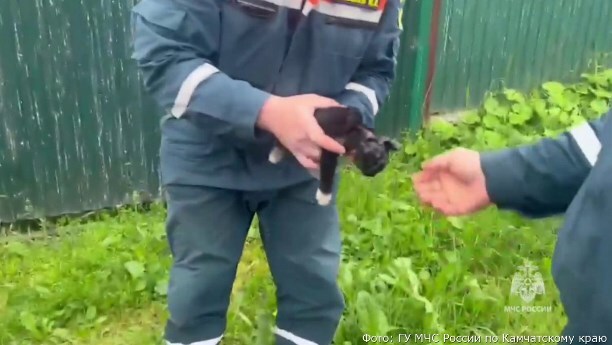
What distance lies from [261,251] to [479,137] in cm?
143

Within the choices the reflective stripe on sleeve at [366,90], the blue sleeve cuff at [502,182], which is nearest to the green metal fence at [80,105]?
the reflective stripe on sleeve at [366,90]

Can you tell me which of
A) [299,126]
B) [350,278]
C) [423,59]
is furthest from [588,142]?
[423,59]

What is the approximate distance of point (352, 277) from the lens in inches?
117

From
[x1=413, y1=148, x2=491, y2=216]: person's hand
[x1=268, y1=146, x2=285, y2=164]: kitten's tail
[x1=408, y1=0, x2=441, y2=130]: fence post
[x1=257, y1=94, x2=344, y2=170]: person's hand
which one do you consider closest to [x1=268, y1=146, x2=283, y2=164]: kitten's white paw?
[x1=268, y1=146, x2=285, y2=164]: kitten's tail

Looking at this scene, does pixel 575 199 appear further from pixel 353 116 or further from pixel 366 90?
pixel 366 90

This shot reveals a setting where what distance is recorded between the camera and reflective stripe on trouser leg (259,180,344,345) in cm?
227

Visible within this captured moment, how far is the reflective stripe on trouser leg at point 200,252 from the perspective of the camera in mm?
2188

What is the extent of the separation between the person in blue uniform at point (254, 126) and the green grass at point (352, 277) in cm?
45

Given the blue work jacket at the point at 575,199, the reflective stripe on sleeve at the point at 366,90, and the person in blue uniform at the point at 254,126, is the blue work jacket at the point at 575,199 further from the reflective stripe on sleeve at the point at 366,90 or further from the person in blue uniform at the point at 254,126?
the reflective stripe on sleeve at the point at 366,90

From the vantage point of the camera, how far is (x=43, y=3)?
3.12 m

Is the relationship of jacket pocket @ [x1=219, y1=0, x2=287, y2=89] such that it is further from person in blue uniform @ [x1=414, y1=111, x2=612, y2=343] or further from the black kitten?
person in blue uniform @ [x1=414, y1=111, x2=612, y2=343]

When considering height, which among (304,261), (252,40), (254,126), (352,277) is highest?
(252,40)

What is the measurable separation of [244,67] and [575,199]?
93cm

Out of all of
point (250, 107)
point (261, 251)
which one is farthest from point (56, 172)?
point (250, 107)
